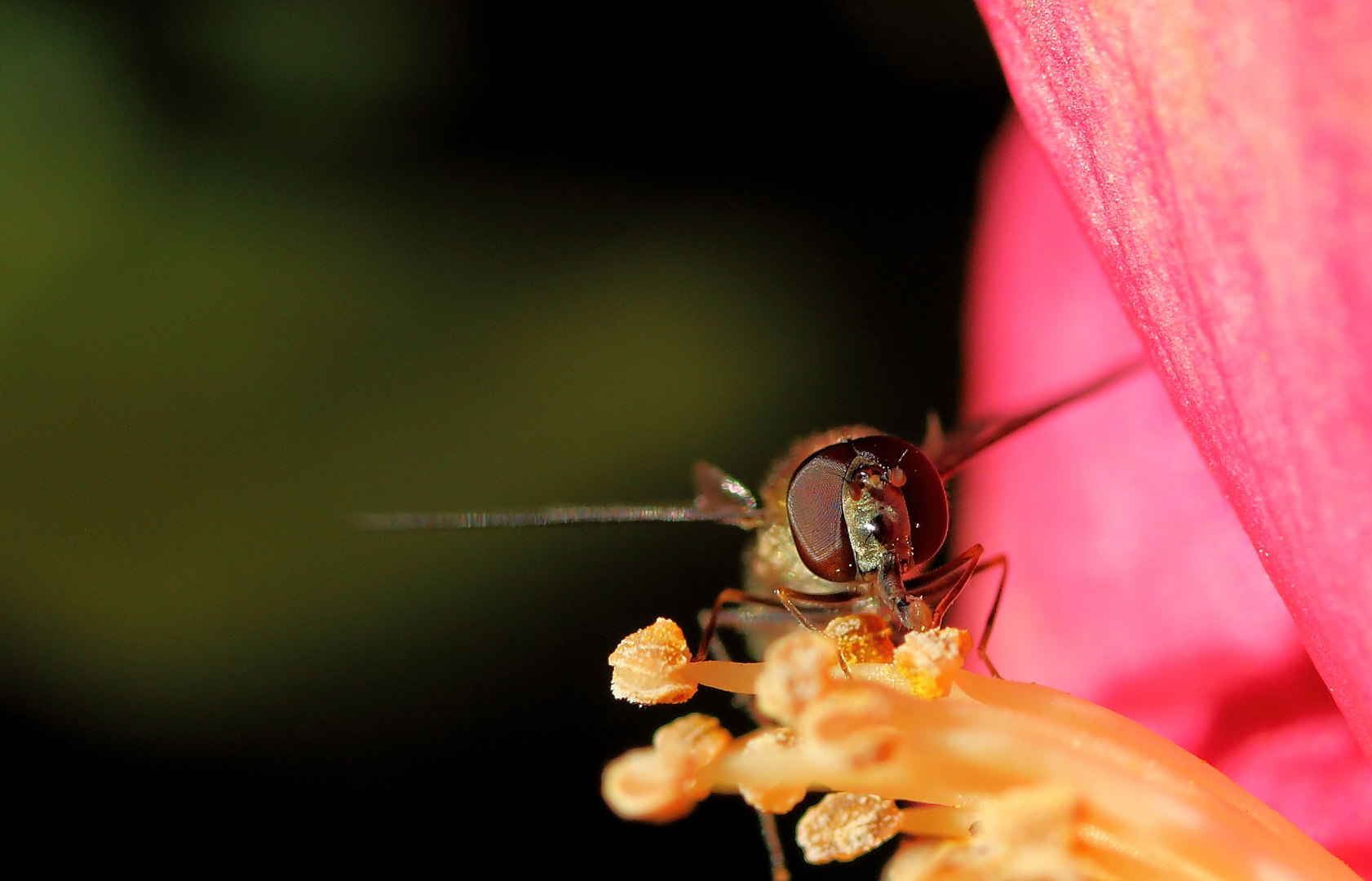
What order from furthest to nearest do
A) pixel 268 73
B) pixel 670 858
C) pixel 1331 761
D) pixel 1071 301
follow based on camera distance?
pixel 670 858 < pixel 268 73 < pixel 1071 301 < pixel 1331 761

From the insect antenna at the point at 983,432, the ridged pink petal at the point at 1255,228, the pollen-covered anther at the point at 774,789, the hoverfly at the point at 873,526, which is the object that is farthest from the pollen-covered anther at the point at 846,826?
the insect antenna at the point at 983,432

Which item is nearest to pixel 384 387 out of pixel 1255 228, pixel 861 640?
pixel 861 640

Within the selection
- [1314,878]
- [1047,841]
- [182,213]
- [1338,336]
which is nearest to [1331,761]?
[1314,878]

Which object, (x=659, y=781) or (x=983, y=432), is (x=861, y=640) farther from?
(x=983, y=432)

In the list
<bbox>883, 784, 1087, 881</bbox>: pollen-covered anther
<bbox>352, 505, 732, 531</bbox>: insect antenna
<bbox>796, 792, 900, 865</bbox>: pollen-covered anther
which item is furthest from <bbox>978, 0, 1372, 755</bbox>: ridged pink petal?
<bbox>352, 505, 732, 531</bbox>: insect antenna

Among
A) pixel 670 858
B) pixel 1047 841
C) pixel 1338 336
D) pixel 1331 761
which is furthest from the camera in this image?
pixel 670 858

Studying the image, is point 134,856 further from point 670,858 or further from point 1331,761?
point 1331,761
